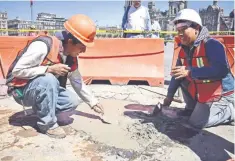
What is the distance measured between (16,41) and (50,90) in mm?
3008

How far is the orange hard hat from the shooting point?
2.66 meters

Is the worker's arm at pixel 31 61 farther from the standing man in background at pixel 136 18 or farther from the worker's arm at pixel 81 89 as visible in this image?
the standing man in background at pixel 136 18

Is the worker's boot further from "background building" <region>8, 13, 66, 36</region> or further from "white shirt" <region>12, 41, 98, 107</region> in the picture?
"background building" <region>8, 13, 66, 36</region>

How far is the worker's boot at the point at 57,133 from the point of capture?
9.26 ft

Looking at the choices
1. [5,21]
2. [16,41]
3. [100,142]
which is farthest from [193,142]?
[5,21]

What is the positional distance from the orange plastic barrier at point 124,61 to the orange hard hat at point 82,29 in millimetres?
2617

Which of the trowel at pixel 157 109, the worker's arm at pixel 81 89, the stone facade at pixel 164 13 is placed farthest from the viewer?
the stone facade at pixel 164 13

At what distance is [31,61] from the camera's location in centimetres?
259

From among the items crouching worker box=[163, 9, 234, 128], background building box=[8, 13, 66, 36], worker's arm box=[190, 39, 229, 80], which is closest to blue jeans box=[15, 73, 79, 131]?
crouching worker box=[163, 9, 234, 128]

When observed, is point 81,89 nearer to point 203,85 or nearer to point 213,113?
point 203,85

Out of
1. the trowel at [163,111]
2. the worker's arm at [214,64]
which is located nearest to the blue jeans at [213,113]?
the trowel at [163,111]

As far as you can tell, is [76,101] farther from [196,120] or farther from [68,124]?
[196,120]

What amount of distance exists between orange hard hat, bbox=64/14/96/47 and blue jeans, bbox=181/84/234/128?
A: 152 cm

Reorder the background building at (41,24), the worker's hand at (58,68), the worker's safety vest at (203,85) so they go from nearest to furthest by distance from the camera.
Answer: the worker's hand at (58,68) → the worker's safety vest at (203,85) → the background building at (41,24)
